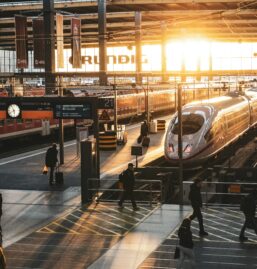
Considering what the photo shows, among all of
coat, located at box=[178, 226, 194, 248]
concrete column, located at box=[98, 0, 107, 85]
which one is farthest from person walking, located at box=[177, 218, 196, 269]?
concrete column, located at box=[98, 0, 107, 85]

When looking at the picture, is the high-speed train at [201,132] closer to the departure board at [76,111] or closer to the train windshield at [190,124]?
the train windshield at [190,124]

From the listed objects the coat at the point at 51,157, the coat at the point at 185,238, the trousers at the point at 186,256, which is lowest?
the trousers at the point at 186,256

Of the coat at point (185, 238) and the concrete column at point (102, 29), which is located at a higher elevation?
the concrete column at point (102, 29)

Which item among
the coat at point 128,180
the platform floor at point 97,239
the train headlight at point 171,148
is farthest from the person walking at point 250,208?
the train headlight at point 171,148

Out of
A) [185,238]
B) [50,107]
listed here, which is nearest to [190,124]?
[50,107]

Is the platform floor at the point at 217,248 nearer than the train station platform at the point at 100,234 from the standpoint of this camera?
Yes

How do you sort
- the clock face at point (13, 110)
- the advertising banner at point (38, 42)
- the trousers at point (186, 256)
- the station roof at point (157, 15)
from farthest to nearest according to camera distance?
the station roof at point (157, 15)
the advertising banner at point (38, 42)
the clock face at point (13, 110)
the trousers at point (186, 256)

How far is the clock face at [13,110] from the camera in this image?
77.2ft

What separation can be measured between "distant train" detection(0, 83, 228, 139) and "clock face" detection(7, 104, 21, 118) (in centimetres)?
643

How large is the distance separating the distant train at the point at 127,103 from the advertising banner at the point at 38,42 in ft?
9.88

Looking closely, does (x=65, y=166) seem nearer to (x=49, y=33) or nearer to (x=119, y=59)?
(x=49, y=33)

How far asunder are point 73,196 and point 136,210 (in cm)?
283

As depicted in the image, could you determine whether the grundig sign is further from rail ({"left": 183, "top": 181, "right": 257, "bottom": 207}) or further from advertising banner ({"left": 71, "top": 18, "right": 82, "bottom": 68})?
rail ({"left": 183, "top": 181, "right": 257, "bottom": 207})

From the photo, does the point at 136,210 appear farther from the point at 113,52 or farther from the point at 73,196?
the point at 113,52
